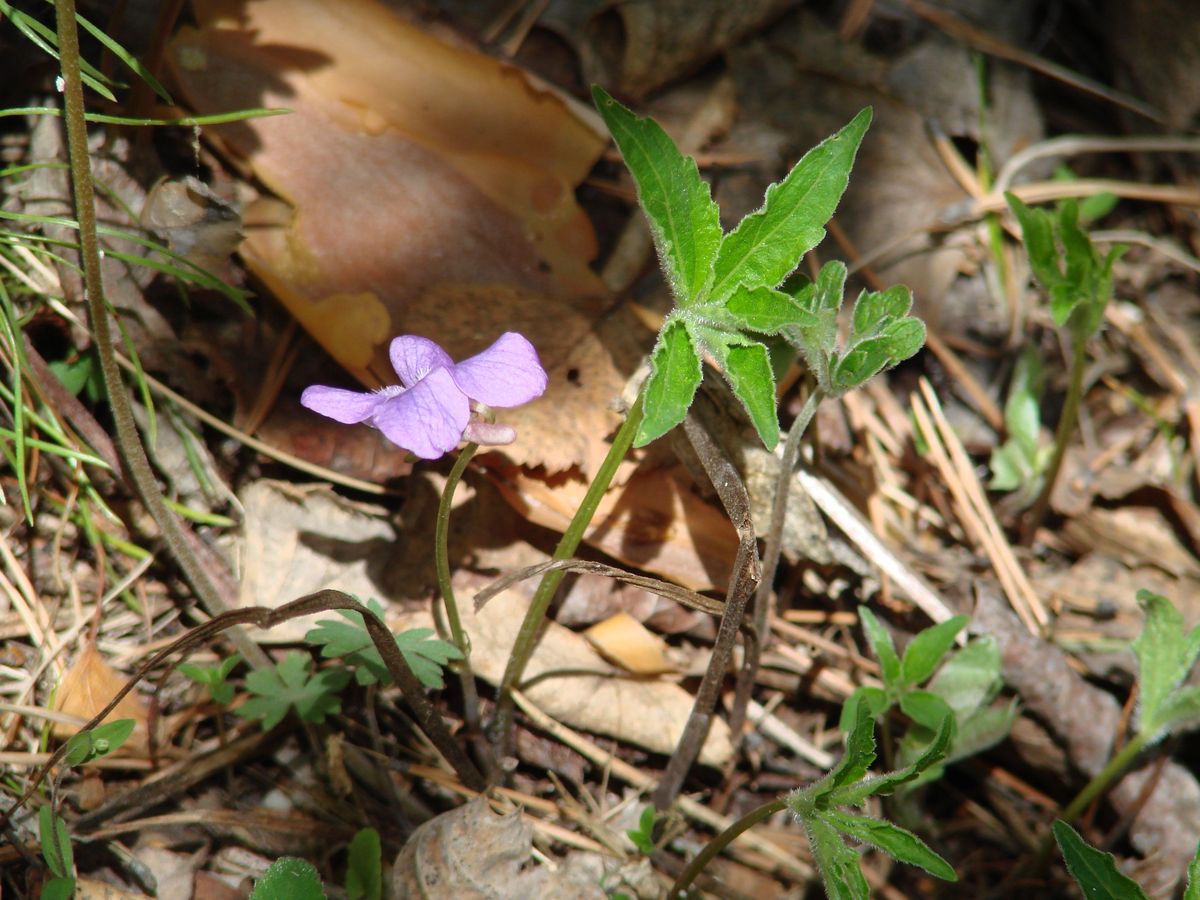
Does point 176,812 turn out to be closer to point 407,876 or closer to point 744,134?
point 407,876

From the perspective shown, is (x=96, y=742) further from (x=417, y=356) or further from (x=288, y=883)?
(x=417, y=356)

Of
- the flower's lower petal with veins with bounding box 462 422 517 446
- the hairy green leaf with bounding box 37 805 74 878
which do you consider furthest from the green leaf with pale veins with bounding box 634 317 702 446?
the hairy green leaf with bounding box 37 805 74 878

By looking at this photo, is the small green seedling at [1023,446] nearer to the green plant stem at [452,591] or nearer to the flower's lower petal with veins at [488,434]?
the green plant stem at [452,591]

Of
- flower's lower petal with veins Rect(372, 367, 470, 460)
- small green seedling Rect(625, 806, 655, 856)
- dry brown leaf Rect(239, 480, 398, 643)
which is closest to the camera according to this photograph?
flower's lower petal with veins Rect(372, 367, 470, 460)

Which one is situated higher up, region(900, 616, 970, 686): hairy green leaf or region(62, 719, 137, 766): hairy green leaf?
region(900, 616, 970, 686): hairy green leaf

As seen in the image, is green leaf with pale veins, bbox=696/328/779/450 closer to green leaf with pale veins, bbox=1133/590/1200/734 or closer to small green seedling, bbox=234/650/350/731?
small green seedling, bbox=234/650/350/731

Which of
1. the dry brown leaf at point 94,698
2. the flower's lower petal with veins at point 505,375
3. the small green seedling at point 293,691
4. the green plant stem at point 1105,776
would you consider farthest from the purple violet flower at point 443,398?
the green plant stem at point 1105,776
